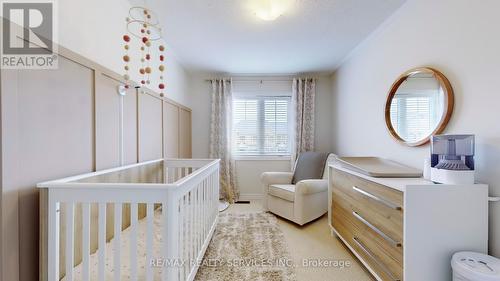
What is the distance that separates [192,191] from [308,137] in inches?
110

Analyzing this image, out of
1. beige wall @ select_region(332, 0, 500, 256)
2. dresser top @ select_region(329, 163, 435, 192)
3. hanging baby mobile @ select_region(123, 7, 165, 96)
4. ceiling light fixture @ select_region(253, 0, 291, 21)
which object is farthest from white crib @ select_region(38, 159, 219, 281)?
beige wall @ select_region(332, 0, 500, 256)

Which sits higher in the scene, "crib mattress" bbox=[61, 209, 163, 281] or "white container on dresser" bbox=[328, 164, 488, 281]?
"white container on dresser" bbox=[328, 164, 488, 281]

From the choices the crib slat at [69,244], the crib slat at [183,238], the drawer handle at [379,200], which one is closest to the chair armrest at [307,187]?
the drawer handle at [379,200]

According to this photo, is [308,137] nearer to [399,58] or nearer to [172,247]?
[399,58]

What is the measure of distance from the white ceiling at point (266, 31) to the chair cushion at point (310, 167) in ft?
4.74

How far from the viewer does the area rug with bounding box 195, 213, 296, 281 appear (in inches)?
68.3

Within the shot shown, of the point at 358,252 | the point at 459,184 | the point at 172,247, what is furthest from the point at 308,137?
the point at 172,247

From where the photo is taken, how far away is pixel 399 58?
209 cm

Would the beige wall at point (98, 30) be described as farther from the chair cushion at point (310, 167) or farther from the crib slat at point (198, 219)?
the chair cushion at point (310, 167)

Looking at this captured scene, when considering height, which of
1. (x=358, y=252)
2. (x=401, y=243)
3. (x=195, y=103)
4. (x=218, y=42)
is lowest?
(x=358, y=252)

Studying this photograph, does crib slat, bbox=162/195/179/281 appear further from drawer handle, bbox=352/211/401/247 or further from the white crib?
drawer handle, bbox=352/211/401/247

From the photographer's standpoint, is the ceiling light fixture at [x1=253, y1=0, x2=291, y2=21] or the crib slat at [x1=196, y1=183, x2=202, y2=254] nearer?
the crib slat at [x1=196, y1=183, x2=202, y2=254]

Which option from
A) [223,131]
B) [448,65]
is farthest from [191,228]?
[223,131]

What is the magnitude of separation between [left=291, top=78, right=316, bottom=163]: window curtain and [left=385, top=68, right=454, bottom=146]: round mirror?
67.9 inches
